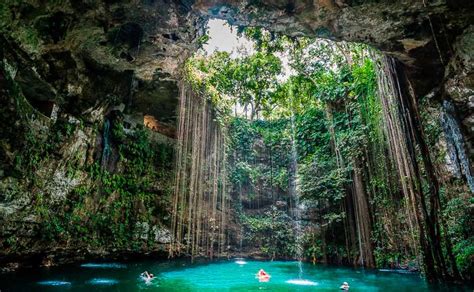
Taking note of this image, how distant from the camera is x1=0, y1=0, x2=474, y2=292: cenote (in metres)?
5.87

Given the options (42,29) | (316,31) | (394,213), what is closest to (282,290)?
(394,213)

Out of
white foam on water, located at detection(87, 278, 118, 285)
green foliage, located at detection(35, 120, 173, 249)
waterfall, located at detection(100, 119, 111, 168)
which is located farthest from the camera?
waterfall, located at detection(100, 119, 111, 168)

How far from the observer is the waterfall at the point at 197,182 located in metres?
10.7

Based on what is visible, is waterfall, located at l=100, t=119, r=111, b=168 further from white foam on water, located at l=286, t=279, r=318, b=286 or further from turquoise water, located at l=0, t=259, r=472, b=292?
white foam on water, located at l=286, t=279, r=318, b=286

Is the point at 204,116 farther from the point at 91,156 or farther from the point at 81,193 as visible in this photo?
the point at 81,193

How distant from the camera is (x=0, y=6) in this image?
5.06 m

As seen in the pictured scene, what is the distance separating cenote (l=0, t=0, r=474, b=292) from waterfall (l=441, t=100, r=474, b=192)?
6 centimetres

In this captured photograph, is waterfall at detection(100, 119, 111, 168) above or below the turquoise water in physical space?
above

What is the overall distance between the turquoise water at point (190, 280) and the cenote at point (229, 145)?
85 mm

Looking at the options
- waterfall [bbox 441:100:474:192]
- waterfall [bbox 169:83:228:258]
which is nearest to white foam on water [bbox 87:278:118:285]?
waterfall [bbox 169:83:228:258]

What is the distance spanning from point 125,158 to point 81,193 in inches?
93.0

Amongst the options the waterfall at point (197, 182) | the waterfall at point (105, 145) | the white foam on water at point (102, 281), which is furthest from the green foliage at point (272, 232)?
the white foam on water at point (102, 281)

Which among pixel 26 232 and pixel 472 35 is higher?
pixel 472 35

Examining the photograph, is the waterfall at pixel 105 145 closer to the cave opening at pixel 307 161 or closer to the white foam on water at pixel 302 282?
the cave opening at pixel 307 161
